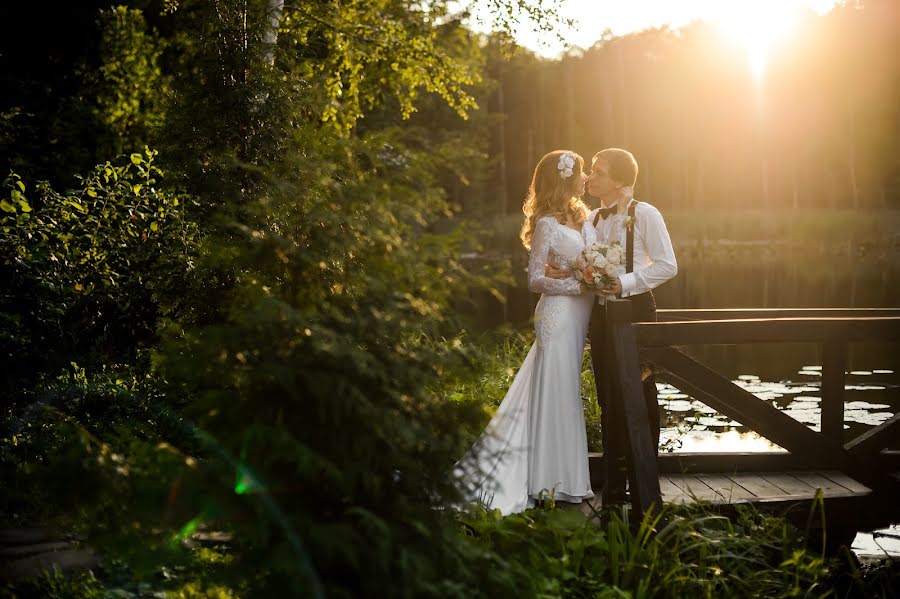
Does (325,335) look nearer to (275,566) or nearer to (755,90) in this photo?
(275,566)

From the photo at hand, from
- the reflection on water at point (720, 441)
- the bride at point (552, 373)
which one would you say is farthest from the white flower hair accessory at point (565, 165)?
the reflection on water at point (720, 441)

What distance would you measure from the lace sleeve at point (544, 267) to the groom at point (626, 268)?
8 centimetres

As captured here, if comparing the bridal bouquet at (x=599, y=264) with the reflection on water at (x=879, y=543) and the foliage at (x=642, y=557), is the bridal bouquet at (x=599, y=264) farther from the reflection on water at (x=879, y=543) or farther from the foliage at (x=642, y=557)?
the reflection on water at (x=879, y=543)

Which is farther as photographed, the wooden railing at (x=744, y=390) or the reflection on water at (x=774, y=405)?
the reflection on water at (x=774, y=405)

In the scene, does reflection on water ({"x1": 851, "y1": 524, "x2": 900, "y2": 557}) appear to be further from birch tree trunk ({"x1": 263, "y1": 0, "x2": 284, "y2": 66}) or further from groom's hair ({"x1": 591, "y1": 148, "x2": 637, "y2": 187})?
birch tree trunk ({"x1": 263, "y1": 0, "x2": 284, "y2": 66})

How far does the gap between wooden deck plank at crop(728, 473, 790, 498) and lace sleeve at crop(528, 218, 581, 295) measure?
1575mm

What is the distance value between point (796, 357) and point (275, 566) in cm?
1337

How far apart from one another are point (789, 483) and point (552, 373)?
1643 mm

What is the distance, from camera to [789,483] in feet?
18.3

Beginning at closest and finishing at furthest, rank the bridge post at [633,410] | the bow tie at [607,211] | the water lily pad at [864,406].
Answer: the bridge post at [633,410]
the bow tie at [607,211]
the water lily pad at [864,406]

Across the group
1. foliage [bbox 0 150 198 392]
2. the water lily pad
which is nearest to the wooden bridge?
foliage [bbox 0 150 198 392]

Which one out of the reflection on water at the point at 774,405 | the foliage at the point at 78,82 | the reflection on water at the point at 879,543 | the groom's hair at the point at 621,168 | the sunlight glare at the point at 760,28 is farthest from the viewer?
the sunlight glare at the point at 760,28

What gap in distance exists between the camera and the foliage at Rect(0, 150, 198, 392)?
22.3 feet

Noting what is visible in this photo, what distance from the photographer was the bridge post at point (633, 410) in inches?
179
